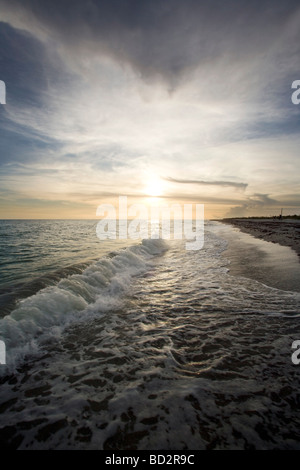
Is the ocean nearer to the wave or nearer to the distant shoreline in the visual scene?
the wave

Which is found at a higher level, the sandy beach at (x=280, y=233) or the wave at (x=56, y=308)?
the sandy beach at (x=280, y=233)

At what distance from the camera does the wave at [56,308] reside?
5289 millimetres

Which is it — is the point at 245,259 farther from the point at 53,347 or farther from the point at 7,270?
the point at 7,270

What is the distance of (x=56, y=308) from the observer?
7.05 metres

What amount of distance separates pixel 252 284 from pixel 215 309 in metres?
3.26

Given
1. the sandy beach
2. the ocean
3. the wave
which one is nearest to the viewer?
the ocean

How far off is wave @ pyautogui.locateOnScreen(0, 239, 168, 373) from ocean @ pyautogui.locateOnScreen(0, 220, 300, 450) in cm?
4

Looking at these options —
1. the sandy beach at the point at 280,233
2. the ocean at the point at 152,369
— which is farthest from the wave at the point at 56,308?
the sandy beach at the point at 280,233

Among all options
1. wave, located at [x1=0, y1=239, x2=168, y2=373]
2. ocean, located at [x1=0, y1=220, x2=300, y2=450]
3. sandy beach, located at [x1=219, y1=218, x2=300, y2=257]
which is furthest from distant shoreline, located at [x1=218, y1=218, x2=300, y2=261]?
wave, located at [x1=0, y1=239, x2=168, y2=373]

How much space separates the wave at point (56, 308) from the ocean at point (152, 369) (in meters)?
0.04

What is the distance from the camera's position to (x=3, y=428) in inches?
122

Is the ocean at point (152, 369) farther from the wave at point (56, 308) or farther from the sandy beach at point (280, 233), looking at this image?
the sandy beach at point (280, 233)

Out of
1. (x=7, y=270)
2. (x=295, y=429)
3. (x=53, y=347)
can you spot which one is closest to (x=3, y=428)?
(x=53, y=347)

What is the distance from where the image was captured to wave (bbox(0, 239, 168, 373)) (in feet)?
17.4
